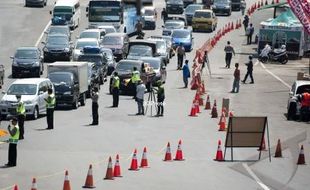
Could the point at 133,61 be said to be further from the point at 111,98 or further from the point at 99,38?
the point at 99,38

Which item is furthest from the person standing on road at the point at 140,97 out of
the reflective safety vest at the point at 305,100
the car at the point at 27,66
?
the car at the point at 27,66

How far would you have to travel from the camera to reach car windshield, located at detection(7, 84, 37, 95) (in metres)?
40.5

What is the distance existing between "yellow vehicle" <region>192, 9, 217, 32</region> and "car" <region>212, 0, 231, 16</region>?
433 inches

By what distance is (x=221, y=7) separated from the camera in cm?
9356

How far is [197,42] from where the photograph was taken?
75.9 m

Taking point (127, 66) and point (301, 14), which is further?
point (301, 14)

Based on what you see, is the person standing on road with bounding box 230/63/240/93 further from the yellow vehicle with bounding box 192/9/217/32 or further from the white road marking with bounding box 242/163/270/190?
the yellow vehicle with bounding box 192/9/217/32

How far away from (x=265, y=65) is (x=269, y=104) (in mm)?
18818

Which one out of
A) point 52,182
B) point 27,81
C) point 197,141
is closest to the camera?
point 52,182

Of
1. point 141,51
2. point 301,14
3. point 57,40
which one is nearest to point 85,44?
point 57,40

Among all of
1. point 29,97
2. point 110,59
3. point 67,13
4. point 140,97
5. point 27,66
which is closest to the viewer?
point 29,97

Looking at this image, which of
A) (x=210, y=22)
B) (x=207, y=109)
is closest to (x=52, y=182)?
(x=207, y=109)

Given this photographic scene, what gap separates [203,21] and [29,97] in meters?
43.3

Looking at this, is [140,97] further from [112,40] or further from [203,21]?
[203,21]
